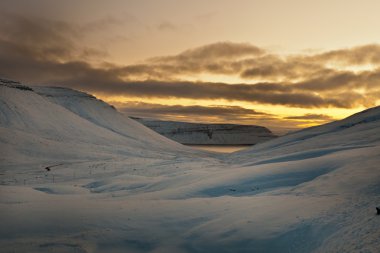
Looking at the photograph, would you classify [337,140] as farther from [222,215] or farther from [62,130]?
[62,130]

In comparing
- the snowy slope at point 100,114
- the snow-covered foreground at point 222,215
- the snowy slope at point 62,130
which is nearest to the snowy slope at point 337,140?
the snow-covered foreground at point 222,215

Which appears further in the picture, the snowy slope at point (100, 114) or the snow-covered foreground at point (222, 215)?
the snowy slope at point (100, 114)

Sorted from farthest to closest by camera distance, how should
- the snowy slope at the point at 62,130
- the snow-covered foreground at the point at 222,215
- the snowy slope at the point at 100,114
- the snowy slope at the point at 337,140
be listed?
the snowy slope at the point at 100,114 < the snowy slope at the point at 62,130 < the snowy slope at the point at 337,140 < the snow-covered foreground at the point at 222,215

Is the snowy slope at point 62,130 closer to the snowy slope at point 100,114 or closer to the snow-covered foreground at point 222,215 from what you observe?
the snowy slope at point 100,114

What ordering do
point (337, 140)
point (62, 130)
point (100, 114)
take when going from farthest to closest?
point (100, 114) < point (62, 130) < point (337, 140)

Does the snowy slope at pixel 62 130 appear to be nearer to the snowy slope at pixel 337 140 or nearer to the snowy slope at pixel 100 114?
the snowy slope at pixel 100 114

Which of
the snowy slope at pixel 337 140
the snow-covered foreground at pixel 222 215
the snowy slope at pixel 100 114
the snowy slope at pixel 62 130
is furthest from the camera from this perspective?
the snowy slope at pixel 100 114

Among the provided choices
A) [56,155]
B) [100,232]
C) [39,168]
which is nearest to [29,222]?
[100,232]

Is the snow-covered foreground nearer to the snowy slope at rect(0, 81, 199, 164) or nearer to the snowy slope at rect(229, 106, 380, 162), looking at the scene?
the snowy slope at rect(229, 106, 380, 162)

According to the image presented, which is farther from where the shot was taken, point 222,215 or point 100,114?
point 100,114

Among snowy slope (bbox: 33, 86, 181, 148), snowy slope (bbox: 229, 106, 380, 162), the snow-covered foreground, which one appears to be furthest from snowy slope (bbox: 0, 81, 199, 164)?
the snow-covered foreground

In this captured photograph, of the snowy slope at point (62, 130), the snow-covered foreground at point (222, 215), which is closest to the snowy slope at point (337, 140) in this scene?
the snow-covered foreground at point (222, 215)

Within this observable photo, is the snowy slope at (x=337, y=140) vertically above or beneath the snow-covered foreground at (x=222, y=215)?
above

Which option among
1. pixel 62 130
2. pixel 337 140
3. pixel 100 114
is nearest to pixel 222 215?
pixel 337 140
